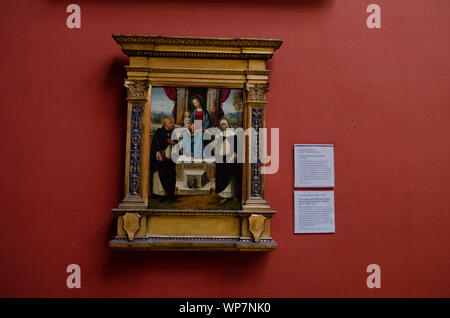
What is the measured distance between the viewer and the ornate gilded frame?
9.90 feet

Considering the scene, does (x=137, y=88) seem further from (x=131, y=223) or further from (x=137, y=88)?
(x=131, y=223)

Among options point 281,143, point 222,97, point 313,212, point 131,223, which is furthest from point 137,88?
point 313,212

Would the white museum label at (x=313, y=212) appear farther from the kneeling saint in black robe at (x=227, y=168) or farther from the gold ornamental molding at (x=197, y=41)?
the gold ornamental molding at (x=197, y=41)

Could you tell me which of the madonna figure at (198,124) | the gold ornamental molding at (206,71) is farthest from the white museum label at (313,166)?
the madonna figure at (198,124)

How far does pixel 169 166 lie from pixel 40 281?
5.24 feet

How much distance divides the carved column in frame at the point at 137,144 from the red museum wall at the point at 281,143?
181 millimetres

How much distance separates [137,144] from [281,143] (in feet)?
4.51

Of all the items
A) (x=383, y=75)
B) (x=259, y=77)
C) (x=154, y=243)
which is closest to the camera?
(x=154, y=243)

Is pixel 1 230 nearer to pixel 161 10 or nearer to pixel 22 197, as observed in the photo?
pixel 22 197

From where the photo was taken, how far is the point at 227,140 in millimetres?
3180

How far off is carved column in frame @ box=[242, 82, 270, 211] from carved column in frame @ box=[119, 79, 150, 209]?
939 mm

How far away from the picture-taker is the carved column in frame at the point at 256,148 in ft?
10.2

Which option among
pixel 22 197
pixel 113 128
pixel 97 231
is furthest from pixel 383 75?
pixel 22 197

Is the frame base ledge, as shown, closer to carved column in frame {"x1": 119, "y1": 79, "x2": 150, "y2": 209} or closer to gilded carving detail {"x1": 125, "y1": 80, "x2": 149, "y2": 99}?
carved column in frame {"x1": 119, "y1": 79, "x2": 150, "y2": 209}
